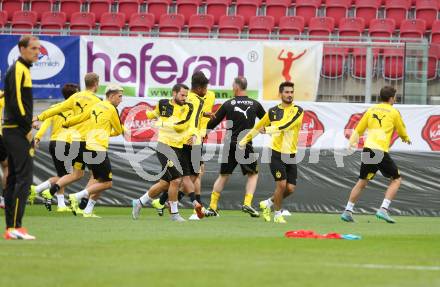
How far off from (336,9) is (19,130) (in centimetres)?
1684

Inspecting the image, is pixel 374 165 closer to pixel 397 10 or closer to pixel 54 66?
pixel 54 66

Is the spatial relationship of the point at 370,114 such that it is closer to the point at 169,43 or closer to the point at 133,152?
the point at 133,152

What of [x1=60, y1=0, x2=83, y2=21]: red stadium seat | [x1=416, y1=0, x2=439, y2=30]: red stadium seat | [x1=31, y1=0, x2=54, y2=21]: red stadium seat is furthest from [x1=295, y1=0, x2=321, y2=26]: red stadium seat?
[x1=31, y1=0, x2=54, y2=21]: red stadium seat

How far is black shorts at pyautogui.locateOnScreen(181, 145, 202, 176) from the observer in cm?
1460

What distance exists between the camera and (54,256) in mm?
8312

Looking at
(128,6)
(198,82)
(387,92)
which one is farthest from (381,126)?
(128,6)

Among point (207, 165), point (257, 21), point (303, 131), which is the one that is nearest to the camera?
point (207, 165)

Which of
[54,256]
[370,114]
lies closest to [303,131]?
[370,114]

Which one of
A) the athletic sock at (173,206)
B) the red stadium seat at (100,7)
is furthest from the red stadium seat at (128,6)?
the athletic sock at (173,206)

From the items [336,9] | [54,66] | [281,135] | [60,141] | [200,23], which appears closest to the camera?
[281,135]

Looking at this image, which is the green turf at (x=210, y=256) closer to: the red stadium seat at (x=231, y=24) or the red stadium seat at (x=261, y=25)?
the red stadium seat at (x=261, y=25)

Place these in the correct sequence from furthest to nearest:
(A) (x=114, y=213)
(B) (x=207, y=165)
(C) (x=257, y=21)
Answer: (C) (x=257, y=21), (B) (x=207, y=165), (A) (x=114, y=213)

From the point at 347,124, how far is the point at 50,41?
678 centimetres

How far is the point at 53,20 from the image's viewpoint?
26109 millimetres
